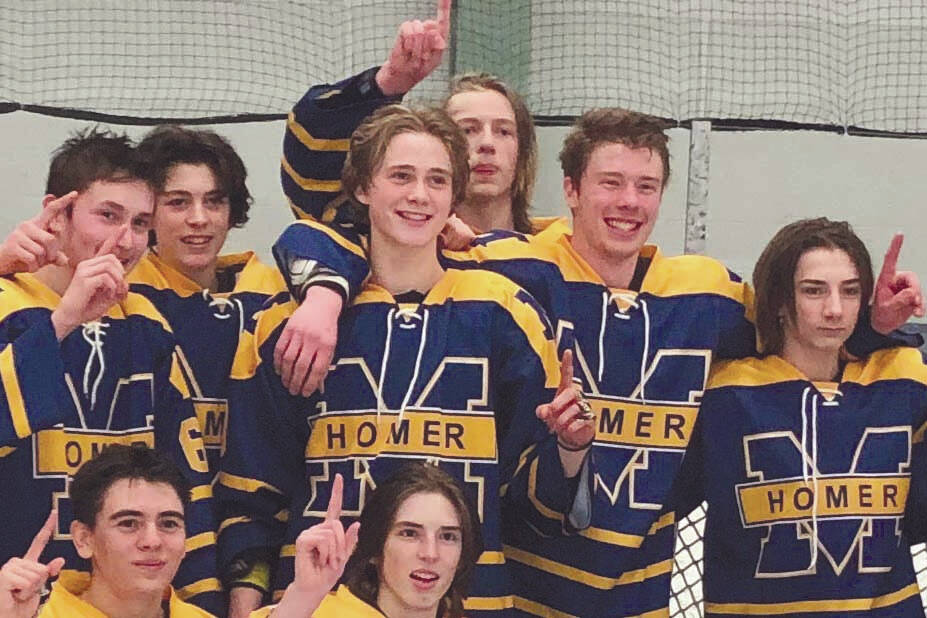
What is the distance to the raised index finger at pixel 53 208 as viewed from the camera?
258 centimetres

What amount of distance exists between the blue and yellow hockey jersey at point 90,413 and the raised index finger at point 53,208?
0.36 ft

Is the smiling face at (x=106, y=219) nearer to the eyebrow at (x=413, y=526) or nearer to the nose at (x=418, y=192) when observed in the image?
the nose at (x=418, y=192)

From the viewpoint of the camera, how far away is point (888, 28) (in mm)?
5223

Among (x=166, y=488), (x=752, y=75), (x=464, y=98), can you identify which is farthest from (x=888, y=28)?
(x=166, y=488)

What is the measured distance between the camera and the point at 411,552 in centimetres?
257

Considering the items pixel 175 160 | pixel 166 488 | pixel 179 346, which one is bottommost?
pixel 166 488

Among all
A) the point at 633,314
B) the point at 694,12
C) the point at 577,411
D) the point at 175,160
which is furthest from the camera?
the point at 694,12

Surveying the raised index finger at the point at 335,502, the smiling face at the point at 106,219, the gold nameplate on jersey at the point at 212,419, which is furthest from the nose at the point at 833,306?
the smiling face at the point at 106,219

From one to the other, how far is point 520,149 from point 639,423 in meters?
0.64

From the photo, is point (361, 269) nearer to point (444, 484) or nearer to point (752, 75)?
point (444, 484)

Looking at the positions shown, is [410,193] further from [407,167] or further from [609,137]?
[609,137]

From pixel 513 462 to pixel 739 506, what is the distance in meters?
0.45

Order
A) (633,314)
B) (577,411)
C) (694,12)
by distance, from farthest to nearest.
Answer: (694,12), (633,314), (577,411)

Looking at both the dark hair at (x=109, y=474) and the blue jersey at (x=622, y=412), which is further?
the blue jersey at (x=622, y=412)
